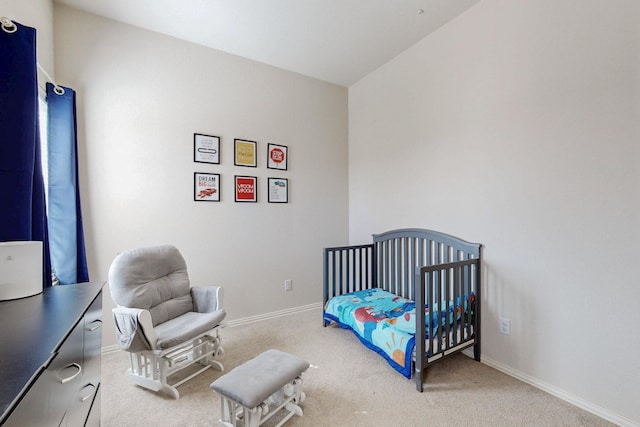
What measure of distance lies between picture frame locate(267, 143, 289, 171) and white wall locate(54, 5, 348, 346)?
0.06 metres

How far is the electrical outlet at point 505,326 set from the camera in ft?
7.16

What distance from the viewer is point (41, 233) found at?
1697mm

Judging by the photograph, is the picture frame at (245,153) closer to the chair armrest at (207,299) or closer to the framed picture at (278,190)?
the framed picture at (278,190)

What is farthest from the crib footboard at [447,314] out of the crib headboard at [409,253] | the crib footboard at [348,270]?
the crib footboard at [348,270]

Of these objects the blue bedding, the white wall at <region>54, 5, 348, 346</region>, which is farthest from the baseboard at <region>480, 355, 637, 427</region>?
the white wall at <region>54, 5, 348, 346</region>

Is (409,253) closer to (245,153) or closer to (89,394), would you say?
(245,153)

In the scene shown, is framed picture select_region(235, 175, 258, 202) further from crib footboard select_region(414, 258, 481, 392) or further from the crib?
crib footboard select_region(414, 258, 481, 392)

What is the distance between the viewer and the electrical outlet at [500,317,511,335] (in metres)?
2.18

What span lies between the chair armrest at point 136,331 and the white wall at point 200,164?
845 millimetres

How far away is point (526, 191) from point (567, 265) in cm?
55

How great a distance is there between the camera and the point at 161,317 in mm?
2279

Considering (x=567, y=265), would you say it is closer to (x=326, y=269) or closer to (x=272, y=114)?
(x=326, y=269)

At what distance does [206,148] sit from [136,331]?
1.79m

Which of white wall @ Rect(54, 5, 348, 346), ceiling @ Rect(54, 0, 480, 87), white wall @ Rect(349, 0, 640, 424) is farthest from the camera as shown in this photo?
white wall @ Rect(54, 5, 348, 346)
